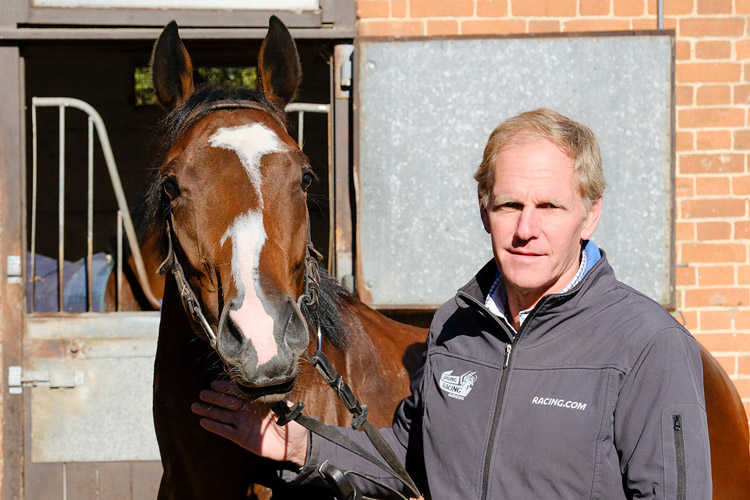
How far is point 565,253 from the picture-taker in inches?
64.9

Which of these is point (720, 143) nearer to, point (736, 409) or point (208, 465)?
point (736, 409)

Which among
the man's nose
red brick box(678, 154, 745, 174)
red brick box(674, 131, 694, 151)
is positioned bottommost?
the man's nose

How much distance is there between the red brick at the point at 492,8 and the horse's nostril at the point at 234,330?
272 cm

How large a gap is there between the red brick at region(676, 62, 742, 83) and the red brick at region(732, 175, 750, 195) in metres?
0.50

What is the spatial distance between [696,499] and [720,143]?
2.94 metres

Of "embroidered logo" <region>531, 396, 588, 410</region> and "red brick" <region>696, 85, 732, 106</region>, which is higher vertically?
"red brick" <region>696, 85, 732, 106</region>

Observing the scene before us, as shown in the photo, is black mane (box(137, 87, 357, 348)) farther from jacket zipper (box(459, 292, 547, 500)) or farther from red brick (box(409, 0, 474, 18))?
red brick (box(409, 0, 474, 18))

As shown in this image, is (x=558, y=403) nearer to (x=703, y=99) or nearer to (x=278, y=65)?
(x=278, y=65)

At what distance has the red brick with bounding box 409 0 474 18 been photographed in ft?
12.9

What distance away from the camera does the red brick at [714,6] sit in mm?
3926

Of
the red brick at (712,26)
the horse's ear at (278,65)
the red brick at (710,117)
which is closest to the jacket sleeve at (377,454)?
the horse's ear at (278,65)

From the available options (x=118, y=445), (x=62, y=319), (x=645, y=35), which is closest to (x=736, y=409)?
(x=645, y=35)

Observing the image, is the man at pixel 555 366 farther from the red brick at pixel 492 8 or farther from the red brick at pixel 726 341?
the red brick at pixel 726 341

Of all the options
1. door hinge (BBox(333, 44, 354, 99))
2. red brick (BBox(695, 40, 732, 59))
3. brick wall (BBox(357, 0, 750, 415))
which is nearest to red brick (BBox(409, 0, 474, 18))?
brick wall (BBox(357, 0, 750, 415))
